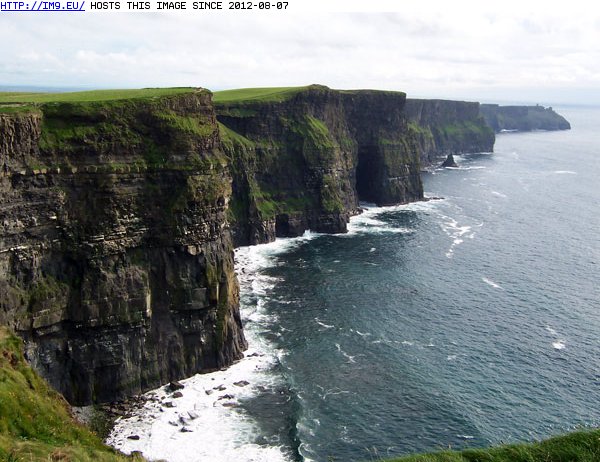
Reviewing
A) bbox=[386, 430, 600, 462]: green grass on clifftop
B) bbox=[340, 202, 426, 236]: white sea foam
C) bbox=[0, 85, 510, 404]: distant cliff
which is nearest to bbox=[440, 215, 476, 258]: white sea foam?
bbox=[340, 202, 426, 236]: white sea foam

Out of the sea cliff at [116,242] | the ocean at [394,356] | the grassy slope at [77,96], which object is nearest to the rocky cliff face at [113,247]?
the sea cliff at [116,242]

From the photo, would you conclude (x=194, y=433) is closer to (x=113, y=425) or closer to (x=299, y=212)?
(x=113, y=425)

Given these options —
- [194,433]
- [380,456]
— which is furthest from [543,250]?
[194,433]

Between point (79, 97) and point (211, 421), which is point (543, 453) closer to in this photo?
point (211, 421)

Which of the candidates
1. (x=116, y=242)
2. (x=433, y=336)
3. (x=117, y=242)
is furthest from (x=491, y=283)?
(x=116, y=242)

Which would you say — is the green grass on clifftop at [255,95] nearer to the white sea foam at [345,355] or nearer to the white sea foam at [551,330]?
the white sea foam at [345,355]
